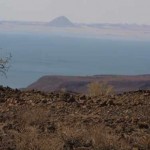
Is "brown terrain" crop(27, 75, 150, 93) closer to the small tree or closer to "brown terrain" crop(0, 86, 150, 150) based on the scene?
the small tree

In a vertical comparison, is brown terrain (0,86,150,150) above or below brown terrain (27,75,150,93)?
above

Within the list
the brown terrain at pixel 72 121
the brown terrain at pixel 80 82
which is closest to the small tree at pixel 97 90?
the brown terrain at pixel 72 121

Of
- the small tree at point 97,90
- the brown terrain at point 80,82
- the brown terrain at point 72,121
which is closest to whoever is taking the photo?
the brown terrain at point 72,121

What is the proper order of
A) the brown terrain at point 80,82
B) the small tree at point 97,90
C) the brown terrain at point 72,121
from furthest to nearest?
1. the brown terrain at point 80,82
2. the small tree at point 97,90
3. the brown terrain at point 72,121

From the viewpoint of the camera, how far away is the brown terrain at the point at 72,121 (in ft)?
27.4

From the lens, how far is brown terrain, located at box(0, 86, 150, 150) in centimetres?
834

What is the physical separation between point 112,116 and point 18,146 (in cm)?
339

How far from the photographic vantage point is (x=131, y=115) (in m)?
11.2

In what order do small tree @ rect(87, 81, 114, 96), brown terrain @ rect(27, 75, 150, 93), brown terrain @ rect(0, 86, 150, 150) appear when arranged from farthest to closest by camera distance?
brown terrain @ rect(27, 75, 150, 93)
small tree @ rect(87, 81, 114, 96)
brown terrain @ rect(0, 86, 150, 150)

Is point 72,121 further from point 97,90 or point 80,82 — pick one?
point 80,82

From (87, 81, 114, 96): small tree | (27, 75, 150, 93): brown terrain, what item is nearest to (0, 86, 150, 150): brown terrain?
(87, 81, 114, 96): small tree

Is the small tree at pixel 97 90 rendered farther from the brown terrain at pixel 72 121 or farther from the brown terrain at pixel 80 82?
the brown terrain at pixel 80 82

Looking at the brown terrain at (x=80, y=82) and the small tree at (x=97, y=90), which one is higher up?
the small tree at (x=97, y=90)

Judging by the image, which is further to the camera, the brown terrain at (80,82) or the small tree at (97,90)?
the brown terrain at (80,82)
